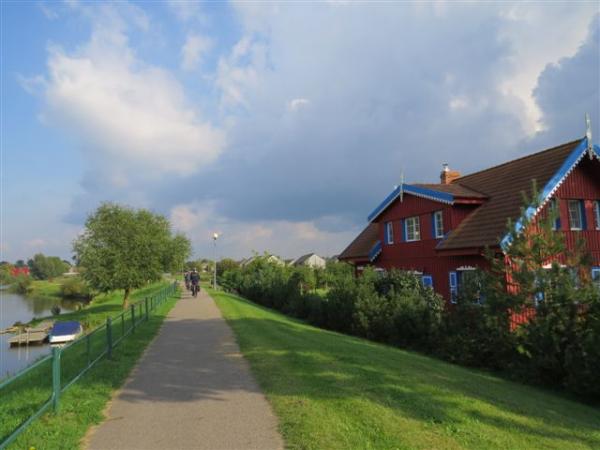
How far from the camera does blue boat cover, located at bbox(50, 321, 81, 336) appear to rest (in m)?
30.0

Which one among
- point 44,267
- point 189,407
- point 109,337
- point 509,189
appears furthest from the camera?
point 44,267

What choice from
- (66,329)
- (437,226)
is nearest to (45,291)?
(66,329)

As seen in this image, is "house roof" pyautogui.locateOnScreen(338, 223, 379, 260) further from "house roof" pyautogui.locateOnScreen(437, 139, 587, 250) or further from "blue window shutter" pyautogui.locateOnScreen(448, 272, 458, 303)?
"house roof" pyautogui.locateOnScreen(437, 139, 587, 250)

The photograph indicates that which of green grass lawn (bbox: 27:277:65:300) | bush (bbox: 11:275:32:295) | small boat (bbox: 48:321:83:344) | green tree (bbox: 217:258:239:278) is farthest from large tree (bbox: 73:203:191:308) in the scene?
bush (bbox: 11:275:32:295)

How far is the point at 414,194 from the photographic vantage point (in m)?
22.3

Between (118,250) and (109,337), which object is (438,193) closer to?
(109,337)

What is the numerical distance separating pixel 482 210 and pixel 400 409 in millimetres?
14448

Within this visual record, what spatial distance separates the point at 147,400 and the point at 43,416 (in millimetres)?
1427

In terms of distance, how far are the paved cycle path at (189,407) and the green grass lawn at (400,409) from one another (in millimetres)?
349

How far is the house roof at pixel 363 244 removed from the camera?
2731 centimetres

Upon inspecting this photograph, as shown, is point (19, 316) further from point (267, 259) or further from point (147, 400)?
point (147, 400)

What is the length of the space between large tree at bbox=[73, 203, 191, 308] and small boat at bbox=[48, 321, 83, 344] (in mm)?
3730

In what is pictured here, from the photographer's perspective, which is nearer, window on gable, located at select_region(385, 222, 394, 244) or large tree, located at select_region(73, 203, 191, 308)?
window on gable, located at select_region(385, 222, 394, 244)

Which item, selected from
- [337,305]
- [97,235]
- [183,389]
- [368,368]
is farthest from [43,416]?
[97,235]
